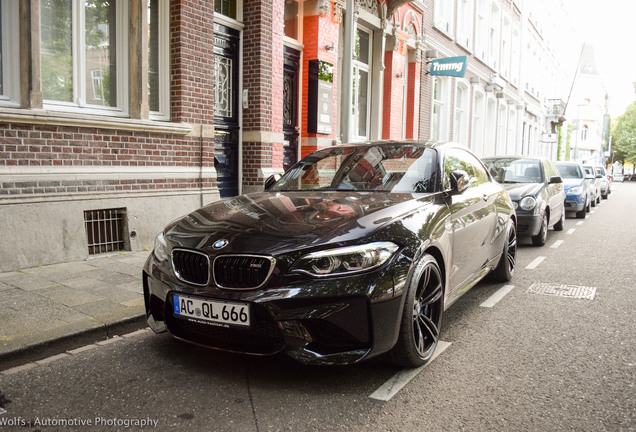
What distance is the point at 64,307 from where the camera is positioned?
4.72 m

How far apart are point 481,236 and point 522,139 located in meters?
32.4

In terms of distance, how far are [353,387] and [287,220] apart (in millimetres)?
1117

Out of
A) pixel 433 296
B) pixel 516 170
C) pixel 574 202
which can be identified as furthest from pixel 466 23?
pixel 433 296

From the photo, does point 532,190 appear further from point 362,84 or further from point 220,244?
point 220,244

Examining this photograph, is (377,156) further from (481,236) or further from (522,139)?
(522,139)

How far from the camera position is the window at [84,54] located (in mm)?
6738

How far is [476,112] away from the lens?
24.7m

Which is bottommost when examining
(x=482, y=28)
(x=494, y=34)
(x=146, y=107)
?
(x=146, y=107)

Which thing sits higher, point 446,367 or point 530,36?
point 530,36

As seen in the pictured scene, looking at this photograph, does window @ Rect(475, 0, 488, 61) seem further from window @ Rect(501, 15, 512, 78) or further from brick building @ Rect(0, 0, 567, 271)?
brick building @ Rect(0, 0, 567, 271)

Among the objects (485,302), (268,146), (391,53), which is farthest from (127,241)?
(391,53)

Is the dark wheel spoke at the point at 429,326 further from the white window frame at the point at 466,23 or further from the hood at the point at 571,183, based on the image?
the white window frame at the point at 466,23

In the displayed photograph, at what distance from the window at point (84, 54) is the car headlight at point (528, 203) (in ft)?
21.4

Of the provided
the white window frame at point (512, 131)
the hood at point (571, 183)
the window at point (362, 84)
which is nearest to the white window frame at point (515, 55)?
the white window frame at point (512, 131)
